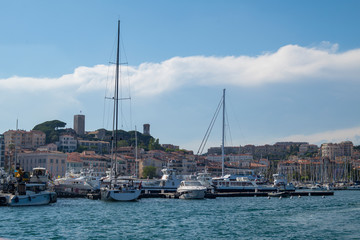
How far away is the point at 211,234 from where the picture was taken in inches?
1154

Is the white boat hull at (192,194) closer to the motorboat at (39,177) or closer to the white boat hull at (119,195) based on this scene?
the white boat hull at (119,195)

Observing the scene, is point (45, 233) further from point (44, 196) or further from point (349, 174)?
point (349, 174)

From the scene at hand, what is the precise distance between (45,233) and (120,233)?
409 cm

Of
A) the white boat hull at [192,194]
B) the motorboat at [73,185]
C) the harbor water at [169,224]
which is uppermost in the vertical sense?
the motorboat at [73,185]

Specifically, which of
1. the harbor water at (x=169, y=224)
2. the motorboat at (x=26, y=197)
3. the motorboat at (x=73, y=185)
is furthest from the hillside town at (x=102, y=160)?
the harbor water at (x=169, y=224)

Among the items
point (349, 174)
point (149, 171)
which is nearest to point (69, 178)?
point (149, 171)

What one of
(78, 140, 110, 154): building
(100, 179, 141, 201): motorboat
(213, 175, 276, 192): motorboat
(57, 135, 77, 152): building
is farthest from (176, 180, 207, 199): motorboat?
(78, 140, 110, 154): building

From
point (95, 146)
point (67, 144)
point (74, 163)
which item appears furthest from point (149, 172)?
point (95, 146)

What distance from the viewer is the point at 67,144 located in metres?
172

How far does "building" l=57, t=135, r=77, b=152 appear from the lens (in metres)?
172

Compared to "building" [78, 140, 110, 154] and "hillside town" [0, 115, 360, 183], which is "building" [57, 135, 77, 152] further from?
"building" [78, 140, 110, 154]

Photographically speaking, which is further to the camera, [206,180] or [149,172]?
[149,172]

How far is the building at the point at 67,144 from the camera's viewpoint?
172m

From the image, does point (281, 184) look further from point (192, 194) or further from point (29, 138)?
point (29, 138)
